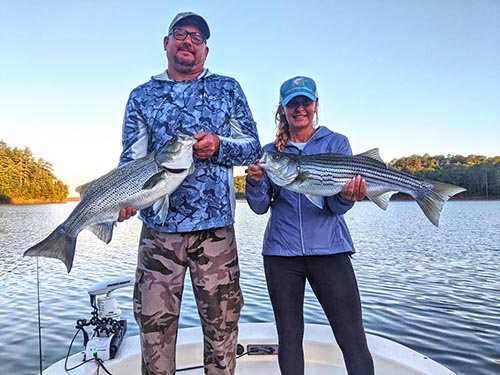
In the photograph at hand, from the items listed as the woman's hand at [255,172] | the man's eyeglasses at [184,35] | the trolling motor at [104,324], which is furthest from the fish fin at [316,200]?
the trolling motor at [104,324]

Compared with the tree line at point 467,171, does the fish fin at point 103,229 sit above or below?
below

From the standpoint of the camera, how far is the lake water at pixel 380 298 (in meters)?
7.33

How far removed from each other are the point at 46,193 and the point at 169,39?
2905 inches

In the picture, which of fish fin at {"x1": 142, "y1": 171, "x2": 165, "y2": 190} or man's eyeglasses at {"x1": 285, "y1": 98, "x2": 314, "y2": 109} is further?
man's eyeglasses at {"x1": 285, "y1": 98, "x2": 314, "y2": 109}

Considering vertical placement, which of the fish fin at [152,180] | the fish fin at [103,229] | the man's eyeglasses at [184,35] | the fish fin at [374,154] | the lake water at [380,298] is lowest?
the lake water at [380,298]

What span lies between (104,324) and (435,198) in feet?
10.6

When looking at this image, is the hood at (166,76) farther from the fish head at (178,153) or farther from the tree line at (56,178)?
the tree line at (56,178)

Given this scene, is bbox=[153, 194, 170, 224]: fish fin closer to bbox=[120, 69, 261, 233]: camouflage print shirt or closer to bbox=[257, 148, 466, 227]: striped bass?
bbox=[120, 69, 261, 233]: camouflage print shirt

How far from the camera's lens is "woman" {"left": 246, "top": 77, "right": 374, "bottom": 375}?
9.91 ft

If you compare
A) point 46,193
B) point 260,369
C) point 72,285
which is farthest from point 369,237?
point 46,193

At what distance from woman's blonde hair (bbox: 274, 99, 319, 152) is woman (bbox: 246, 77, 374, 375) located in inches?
7.4

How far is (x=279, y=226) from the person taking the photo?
3154mm

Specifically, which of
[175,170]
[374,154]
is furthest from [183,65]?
[374,154]

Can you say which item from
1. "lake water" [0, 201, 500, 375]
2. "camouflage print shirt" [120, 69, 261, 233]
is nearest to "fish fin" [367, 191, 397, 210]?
"camouflage print shirt" [120, 69, 261, 233]
